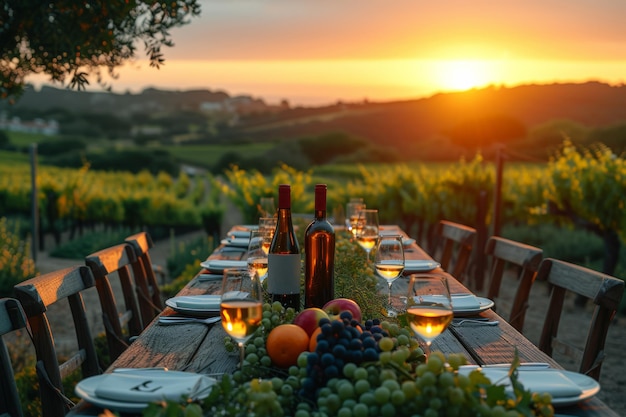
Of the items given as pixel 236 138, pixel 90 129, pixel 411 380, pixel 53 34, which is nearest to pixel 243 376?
pixel 411 380

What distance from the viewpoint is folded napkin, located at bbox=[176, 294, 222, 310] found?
2653mm

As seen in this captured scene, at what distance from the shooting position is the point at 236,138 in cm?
4847

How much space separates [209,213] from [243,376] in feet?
29.1

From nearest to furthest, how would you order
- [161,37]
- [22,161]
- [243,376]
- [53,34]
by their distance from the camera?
[243,376], [53,34], [161,37], [22,161]

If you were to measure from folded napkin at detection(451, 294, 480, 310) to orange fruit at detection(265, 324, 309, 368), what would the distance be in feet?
3.42

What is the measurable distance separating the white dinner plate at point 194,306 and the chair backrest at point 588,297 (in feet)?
4.54

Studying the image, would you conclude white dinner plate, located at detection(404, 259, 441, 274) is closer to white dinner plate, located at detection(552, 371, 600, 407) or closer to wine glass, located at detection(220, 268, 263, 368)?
white dinner plate, located at detection(552, 371, 600, 407)

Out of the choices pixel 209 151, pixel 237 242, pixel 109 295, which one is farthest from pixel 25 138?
pixel 109 295

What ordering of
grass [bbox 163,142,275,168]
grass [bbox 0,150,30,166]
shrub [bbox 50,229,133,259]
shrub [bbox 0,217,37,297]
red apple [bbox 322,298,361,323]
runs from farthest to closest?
1. grass [bbox 163,142,275,168]
2. grass [bbox 0,150,30,166]
3. shrub [bbox 50,229,133,259]
4. shrub [bbox 0,217,37,297]
5. red apple [bbox 322,298,361,323]

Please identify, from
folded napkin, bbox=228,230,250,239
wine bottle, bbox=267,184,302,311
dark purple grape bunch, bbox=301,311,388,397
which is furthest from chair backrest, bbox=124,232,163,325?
dark purple grape bunch, bbox=301,311,388,397

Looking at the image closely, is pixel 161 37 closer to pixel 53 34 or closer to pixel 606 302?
pixel 53 34

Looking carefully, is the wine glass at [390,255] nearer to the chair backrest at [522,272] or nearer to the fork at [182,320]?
the fork at [182,320]

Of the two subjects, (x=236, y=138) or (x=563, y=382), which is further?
(x=236, y=138)

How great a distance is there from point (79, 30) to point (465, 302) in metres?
3.09
